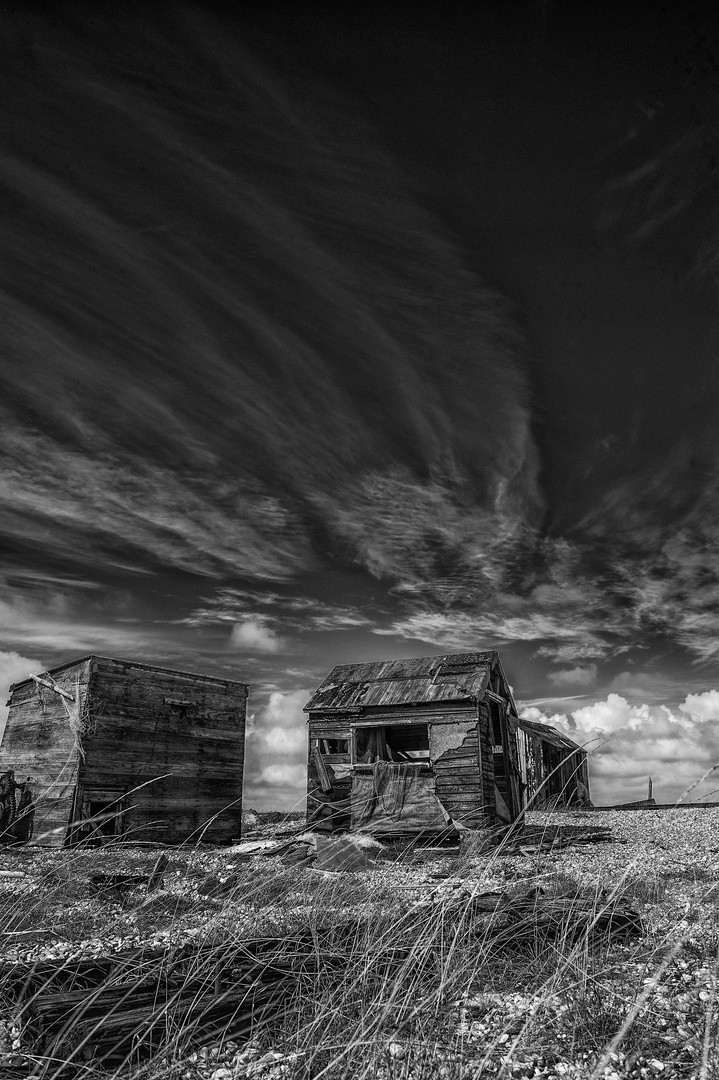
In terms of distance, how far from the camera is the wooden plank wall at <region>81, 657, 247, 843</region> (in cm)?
1808

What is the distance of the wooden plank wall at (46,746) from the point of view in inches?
680

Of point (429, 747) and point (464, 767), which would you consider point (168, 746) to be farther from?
point (464, 767)

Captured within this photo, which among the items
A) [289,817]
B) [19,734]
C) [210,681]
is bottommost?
[289,817]

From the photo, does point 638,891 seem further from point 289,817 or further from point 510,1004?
point 289,817

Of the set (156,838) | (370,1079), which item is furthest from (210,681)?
(370,1079)

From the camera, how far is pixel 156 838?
18.8 meters

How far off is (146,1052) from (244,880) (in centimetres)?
154

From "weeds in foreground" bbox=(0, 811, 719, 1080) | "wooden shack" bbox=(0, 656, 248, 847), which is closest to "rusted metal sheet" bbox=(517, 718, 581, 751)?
"wooden shack" bbox=(0, 656, 248, 847)

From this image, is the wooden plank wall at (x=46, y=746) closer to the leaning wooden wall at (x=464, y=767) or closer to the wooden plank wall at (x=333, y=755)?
the wooden plank wall at (x=333, y=755)

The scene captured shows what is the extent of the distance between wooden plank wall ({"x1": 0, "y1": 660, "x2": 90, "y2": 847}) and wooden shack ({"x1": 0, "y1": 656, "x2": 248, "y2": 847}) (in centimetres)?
3

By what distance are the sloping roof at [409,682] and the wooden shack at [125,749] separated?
131 inches

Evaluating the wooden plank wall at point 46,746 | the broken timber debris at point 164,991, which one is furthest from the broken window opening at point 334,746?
the broken timber debris at point 164,991

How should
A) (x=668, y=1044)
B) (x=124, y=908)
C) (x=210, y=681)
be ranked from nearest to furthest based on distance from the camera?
(x=668, y=1044) → (x=124, y=908) → (x=210, y=681)

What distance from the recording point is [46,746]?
18.7m
